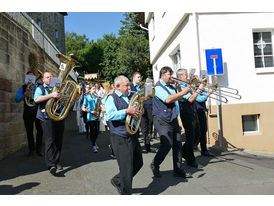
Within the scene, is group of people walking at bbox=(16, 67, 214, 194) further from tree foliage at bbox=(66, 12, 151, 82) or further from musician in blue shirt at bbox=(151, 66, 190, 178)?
tree foliage at bbox=(66, 12, 151, 82)

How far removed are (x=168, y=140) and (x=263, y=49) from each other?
6.04 m

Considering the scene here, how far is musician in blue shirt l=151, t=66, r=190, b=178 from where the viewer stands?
14.0 feet

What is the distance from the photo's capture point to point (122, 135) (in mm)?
3416

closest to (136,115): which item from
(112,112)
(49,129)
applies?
(112,112)

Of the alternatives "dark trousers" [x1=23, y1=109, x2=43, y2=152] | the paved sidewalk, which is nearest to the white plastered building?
the paved sidewalk

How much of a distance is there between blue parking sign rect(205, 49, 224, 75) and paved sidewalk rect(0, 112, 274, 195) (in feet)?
8.04

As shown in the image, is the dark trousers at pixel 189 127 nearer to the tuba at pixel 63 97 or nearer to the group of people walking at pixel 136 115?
the group of people walking at pixel 136 115

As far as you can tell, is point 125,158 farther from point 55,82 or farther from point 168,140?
point 55,82

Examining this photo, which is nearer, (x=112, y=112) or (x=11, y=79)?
(x=112, y=112)

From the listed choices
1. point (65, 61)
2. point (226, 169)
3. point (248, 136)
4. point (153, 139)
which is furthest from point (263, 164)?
point (65, 61)

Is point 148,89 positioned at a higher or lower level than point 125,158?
higher

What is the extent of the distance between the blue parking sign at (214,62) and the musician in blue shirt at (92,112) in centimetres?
330

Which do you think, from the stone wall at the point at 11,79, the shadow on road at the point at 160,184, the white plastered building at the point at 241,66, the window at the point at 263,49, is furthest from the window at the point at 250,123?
the stone wall at the point at 11,79

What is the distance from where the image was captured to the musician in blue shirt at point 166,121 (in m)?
4.27
